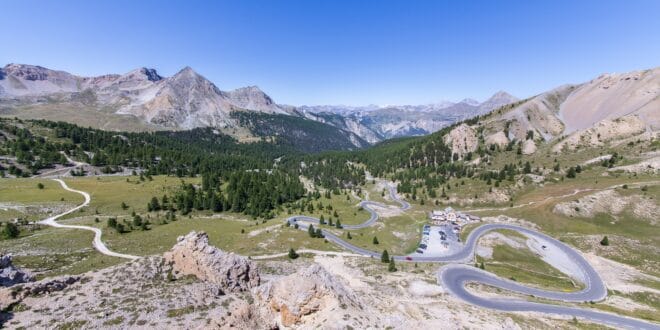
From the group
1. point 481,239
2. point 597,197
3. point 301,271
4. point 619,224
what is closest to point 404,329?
point 301,271

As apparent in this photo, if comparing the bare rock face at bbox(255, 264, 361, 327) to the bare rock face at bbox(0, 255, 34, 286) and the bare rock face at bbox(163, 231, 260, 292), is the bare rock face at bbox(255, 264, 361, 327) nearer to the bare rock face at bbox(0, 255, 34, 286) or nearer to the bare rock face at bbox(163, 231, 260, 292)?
the bare rock face at bbox(163, 231, 260, 292)

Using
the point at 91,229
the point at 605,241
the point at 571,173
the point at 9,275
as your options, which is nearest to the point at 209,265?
the point at 9,275

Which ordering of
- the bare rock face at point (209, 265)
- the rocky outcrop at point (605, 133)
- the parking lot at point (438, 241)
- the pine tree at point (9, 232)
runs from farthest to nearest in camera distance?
1. the rocky outcrop at point (605, 133)
2. the parking lot at point (438, 241)
3. the pine tree at point (9, 232)
4. the bare rock face at point (209, 265)


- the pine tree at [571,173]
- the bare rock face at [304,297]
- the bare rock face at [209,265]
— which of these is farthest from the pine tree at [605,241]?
the bare rock face at [209,265]

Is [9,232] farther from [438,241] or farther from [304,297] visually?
[438,241]

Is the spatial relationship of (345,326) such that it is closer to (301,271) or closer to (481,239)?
(301,271)

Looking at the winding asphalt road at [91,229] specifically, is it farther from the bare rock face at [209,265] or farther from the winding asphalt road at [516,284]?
the winding asphalt road at [516,284]
